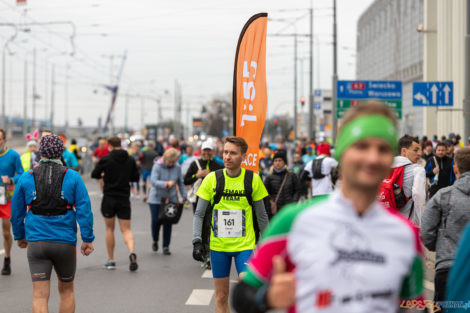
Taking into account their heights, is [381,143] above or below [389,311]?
above

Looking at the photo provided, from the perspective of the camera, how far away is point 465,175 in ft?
17.3

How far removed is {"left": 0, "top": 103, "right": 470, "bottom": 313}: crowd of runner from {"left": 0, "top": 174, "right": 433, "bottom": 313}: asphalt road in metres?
0.35

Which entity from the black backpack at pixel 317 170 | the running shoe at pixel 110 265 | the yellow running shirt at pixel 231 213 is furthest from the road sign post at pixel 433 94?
the yellow running shirt at pixel 231 213

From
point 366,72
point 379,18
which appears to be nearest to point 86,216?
point 379,18

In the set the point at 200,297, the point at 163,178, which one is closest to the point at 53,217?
the point at 200,297

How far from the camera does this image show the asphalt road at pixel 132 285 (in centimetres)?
749

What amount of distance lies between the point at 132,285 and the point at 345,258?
22.2 feet

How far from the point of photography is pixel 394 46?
2800 inches

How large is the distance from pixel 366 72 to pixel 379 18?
43.6ft

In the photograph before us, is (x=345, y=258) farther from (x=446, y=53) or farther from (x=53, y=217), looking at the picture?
(x=446, y=53)

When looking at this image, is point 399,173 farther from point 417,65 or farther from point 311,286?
point 417,65

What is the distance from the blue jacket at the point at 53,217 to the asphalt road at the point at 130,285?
5.52 feet

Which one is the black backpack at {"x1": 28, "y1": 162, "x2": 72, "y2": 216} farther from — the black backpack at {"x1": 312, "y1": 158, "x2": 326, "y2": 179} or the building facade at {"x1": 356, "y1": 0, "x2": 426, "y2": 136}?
the building facade at {"x1": 356, "y1": 0, "x2": 426, "y2": 136}

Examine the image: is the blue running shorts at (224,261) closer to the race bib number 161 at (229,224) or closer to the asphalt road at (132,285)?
the race bib number 161 at (229,224)
